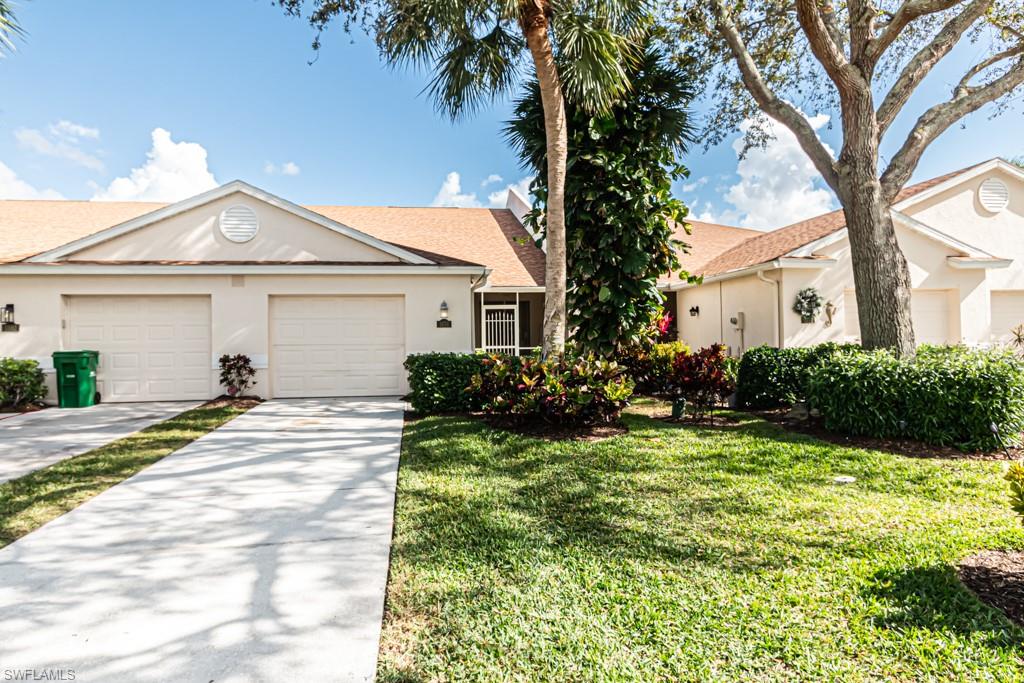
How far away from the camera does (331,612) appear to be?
104 inches

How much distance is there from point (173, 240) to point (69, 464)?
6553mm

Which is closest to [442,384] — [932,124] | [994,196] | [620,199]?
[620,199]

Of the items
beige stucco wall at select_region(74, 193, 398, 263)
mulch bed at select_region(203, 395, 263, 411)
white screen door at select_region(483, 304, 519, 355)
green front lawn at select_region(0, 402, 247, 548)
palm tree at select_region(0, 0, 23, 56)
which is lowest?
green front lawn at select_region(0, 402, 247, 548)

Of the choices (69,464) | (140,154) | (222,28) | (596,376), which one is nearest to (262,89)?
(222,28)

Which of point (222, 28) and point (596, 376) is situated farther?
point (222, 28)

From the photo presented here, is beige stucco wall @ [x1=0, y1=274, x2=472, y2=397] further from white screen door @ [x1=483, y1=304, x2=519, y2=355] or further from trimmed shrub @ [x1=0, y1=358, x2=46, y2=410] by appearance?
white screen door @ [x1=483, y1=304, x2=519, y2=355]

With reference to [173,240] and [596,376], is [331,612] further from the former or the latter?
[173,240]

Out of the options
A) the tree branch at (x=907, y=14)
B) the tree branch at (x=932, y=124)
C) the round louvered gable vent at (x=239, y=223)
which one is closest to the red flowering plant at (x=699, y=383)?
the tree branch at (x=932, y=124)

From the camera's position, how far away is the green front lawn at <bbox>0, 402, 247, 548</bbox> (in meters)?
4.08

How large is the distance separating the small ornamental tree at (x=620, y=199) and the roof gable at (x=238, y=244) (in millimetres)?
3733

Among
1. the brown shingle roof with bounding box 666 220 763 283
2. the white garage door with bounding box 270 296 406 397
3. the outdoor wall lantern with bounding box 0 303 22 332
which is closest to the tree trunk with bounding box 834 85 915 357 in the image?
the brown shingle roof with bounding box 666 220 763 283

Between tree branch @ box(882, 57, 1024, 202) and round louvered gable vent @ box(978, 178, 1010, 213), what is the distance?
6319 mm

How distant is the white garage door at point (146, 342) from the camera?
10.4m

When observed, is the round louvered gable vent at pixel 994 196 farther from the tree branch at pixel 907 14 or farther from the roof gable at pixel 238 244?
the roof gable at pixel 238 244
